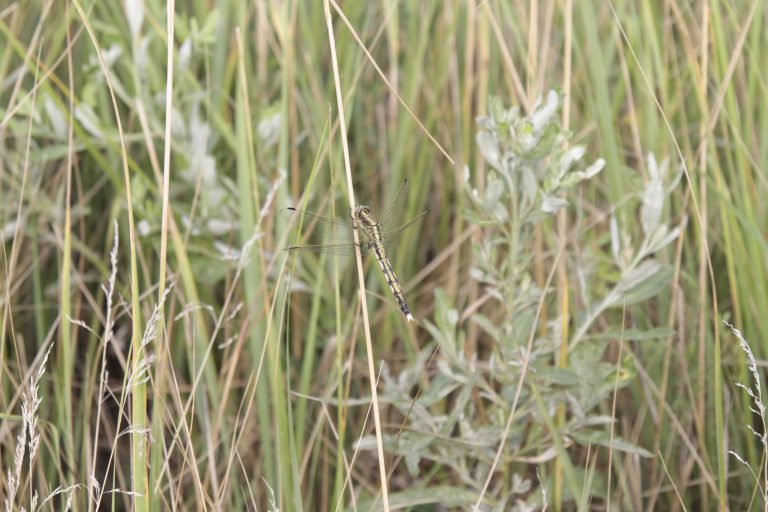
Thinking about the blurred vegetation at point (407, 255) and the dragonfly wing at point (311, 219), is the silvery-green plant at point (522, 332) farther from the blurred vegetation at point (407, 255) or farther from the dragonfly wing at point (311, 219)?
the dragonfly wing at point (311, 219)

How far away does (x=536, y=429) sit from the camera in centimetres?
186

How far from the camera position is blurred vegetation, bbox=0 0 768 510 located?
1824 millimetres

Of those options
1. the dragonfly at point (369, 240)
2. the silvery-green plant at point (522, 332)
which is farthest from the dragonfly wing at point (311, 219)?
the silvery-green plant at point (522, 332)

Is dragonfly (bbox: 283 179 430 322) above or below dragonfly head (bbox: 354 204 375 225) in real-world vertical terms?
below

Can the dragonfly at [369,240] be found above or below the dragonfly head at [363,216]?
below

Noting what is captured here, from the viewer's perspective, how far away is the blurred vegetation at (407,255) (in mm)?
1824

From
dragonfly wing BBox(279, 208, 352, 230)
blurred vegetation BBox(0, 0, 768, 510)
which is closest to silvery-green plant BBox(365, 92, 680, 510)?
blurred vegetation BBox(0, 0, 768, 510)

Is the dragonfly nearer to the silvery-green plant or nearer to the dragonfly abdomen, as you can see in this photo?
the dragonfly abdomen

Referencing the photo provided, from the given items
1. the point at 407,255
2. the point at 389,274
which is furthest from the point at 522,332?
the point at 407,255

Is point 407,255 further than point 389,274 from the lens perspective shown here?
Yes

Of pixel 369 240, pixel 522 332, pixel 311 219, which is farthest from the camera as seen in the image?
pixel 311 219

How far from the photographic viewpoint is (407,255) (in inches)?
91.7

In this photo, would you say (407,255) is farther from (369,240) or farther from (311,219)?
(369,240)

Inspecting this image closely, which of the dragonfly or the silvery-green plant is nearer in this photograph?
the silvery-green plant
